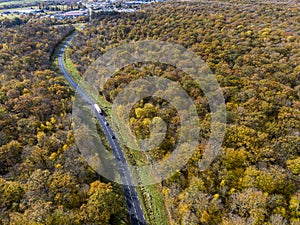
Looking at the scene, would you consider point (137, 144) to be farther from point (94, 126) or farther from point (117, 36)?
point (117, 36)

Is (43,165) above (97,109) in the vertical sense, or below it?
above

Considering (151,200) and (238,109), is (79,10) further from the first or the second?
(151,200)

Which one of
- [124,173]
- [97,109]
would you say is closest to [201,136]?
[124,173]

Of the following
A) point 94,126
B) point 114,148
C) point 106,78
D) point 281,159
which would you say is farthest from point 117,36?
point 281,159

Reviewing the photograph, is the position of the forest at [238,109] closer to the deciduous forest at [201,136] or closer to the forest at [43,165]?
the deciduous forest at [201,136]

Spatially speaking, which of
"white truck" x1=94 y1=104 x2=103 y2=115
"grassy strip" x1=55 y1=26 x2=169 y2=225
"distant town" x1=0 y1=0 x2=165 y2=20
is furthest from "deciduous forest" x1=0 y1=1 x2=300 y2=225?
"distant town" x1=0 y1=0 x2=165 y2=20

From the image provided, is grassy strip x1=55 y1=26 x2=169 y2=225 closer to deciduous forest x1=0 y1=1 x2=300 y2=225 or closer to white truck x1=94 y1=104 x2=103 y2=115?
deciduous forest x1=0 y1=1 x2=300 y2=225
